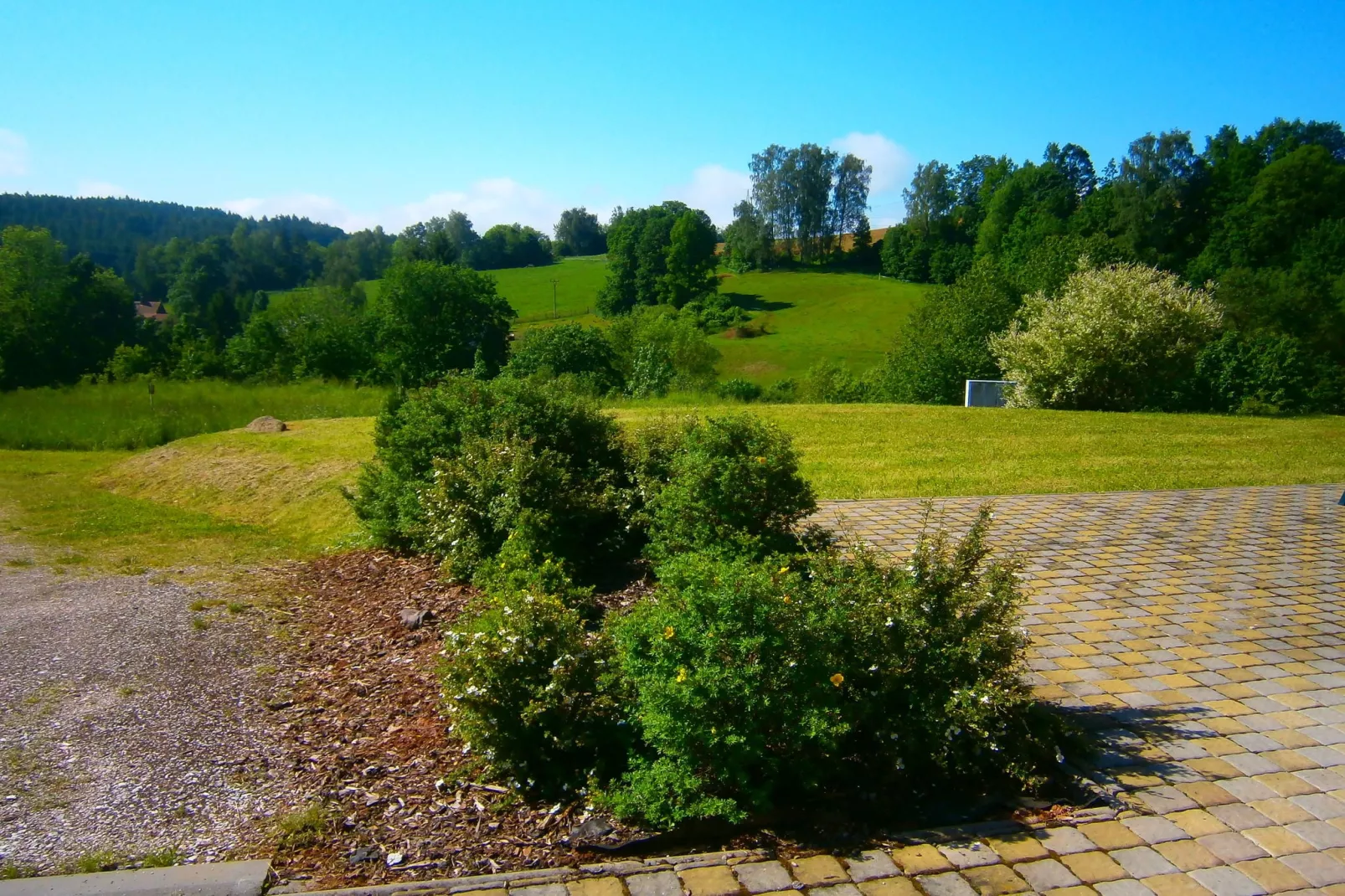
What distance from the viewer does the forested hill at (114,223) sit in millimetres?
78562

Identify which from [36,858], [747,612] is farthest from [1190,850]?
[36,858]

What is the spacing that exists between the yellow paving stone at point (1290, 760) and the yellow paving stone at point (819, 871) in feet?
7.46

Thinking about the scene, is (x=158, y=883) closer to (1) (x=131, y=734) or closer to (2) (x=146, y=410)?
(1) (x=131, y=734)

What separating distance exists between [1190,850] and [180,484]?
54.0 feet

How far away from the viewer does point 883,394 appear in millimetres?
34438

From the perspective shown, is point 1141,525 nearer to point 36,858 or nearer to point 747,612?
point 747,612

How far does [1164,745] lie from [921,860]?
1686 mm

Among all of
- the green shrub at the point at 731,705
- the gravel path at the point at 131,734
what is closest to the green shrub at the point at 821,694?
the green shrub at the point at 731,705

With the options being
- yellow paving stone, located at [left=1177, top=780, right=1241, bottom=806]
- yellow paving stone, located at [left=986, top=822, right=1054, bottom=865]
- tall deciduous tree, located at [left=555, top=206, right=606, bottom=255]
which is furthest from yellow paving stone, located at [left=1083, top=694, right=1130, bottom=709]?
tall deciduous tree, located at [left=555, top=206, right=606, bottom=255]

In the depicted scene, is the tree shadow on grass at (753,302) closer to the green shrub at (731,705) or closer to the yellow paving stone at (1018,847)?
the green shrub at (731,705)

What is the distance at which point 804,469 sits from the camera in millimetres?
12609

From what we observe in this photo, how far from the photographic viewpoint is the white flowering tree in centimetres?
2267

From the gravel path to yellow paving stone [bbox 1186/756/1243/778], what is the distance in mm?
4181

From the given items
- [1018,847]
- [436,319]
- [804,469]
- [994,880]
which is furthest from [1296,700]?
[436,319]
